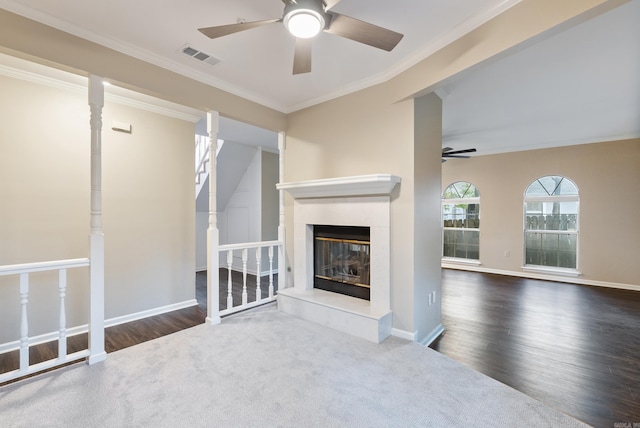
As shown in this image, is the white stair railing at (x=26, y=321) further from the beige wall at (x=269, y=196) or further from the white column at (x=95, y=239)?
the beige wall at (x=269, y=196)

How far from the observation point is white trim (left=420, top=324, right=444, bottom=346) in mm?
2903

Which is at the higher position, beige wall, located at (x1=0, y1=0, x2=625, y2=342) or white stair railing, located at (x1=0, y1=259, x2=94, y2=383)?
beige wall, located at (x1=0, y1=0, x2=625, y2=342)

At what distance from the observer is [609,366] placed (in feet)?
8.07

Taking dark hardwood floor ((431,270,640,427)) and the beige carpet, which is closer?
the beige carpet

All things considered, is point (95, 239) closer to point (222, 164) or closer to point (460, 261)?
point (222, 164)

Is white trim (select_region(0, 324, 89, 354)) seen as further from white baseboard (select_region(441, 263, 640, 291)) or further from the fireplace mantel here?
white baseboard (select_region(441, 263, 640, 291))

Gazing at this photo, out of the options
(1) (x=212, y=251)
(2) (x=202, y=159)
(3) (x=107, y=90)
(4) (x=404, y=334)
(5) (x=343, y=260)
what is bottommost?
(4) (x=404, y=334)

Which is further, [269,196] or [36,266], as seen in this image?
[269,196]

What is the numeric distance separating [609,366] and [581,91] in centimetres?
288

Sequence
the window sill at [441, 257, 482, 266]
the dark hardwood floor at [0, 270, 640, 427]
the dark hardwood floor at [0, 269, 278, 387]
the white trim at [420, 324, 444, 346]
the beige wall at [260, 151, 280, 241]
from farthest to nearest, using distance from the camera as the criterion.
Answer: the window sill at [441, 257, 482, 266]
the beige wall at [260, 151, 280, 241]
the white trim at [420, 324, 444, 346]
the dark hardwood floor at [0, 269, 278, 387]
the dark hardwood floor at [0, 270, 640, 427]

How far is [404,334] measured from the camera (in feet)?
9.20

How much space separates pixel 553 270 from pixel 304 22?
668 cm

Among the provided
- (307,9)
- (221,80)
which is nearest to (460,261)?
(221,80)

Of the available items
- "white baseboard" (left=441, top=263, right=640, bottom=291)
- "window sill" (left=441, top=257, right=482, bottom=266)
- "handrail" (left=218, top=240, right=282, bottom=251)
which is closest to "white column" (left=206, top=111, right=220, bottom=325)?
"handrail" (left=218, top=240, right=282, bottom=251)
